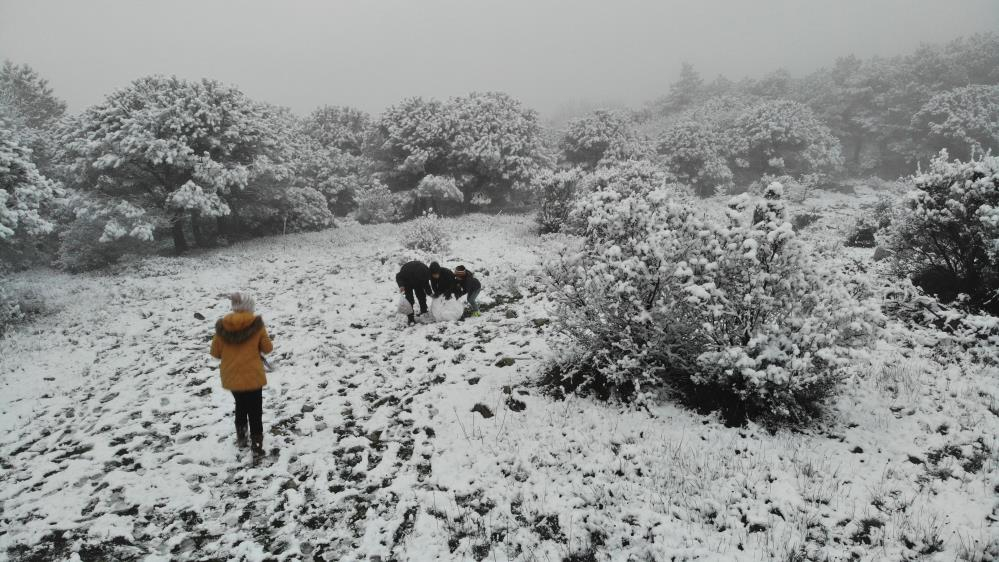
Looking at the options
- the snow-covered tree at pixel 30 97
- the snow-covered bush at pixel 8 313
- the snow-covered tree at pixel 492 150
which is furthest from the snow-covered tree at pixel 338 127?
the snow-covered bush at pixel 8 313

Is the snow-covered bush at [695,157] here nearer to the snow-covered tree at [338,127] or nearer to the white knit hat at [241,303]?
the snow-covered tree at [338,127]

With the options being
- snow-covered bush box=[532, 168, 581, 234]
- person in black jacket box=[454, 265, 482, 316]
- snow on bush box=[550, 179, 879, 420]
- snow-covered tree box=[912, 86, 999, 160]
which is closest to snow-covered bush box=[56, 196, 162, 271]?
person in black jacket box=[454, 265, 482, 316]

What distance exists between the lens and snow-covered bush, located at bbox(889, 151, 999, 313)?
24.5 feet

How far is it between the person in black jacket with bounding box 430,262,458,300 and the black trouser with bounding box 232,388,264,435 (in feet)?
16.6

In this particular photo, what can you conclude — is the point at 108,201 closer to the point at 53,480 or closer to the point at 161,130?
the point at 161,130

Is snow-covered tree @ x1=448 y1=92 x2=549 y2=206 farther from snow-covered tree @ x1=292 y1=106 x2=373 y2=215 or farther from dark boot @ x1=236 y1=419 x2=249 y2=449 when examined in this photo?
dark boot @ x1=236 y1=419 x2=249 y2=449

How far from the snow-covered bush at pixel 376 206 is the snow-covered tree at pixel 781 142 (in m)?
32.0

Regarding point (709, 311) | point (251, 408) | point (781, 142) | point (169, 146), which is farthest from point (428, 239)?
point (781, 142)

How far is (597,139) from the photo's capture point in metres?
37.2

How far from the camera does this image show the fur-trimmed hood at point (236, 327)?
526cm

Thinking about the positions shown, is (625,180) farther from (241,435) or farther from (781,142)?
(781,142)

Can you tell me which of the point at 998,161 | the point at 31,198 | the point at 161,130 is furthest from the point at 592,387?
the point at 161,130

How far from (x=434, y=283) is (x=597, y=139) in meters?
Result: 30.9

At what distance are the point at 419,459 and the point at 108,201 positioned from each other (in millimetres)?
20660
